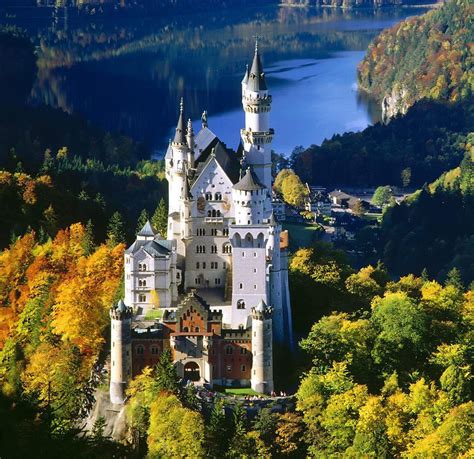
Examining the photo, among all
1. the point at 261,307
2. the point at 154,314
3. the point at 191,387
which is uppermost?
the point at 261,307

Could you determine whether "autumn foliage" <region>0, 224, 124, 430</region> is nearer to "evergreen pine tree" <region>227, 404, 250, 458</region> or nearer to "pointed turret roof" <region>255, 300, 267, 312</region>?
"evergreen pine tree" <region>227, 404, 250, 458</region>

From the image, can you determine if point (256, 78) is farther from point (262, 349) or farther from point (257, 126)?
point (262, 349)

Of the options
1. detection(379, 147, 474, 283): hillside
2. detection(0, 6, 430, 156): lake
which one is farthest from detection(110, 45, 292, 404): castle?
detection(0, 6, 430, 156): lake

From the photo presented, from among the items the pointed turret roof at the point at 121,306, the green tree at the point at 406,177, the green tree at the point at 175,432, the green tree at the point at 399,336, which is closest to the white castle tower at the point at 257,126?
the green tree at the point at 399,336

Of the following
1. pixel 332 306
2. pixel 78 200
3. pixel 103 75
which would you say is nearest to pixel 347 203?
pixel 78 200

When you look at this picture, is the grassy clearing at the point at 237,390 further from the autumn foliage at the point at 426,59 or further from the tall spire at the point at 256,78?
the autumn foliage at the point at 426,59

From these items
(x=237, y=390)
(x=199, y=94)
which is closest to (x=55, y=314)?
(x=237, y=390)
